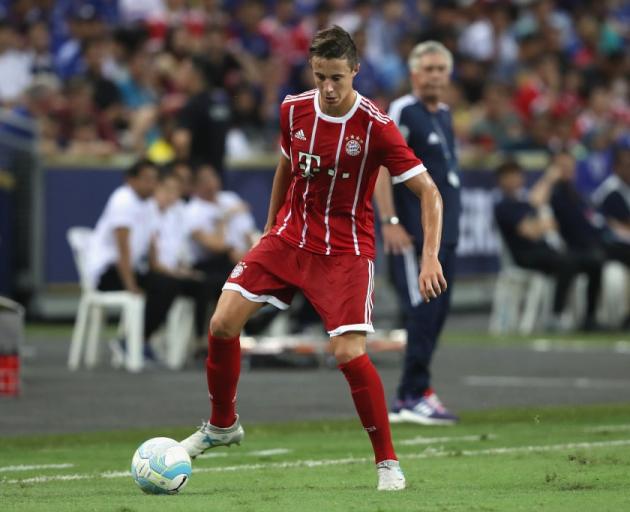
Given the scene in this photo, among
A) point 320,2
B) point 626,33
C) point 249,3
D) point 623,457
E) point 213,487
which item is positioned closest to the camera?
point 213,487

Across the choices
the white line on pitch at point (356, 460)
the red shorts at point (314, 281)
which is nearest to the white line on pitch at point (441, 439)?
the white line on pitch at point (356, 460)

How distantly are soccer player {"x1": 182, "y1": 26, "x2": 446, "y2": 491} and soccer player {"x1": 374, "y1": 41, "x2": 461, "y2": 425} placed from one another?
104 inches

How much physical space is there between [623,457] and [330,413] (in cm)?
329

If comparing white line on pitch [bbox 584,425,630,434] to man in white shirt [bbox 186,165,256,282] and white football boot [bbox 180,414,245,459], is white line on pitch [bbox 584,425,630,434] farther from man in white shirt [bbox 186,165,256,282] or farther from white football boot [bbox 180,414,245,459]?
man in white shirt [bbox 186,165,256,282]

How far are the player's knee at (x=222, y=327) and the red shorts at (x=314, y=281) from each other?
0.16 m

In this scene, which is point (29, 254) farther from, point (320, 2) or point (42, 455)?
point (42, 455)

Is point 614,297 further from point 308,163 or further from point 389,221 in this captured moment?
point 308,163

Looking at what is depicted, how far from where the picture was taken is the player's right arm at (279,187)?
8.12 meters

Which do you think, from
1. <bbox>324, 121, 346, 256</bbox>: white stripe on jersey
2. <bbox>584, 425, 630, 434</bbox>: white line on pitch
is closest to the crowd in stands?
<bbox>584, 425, 630, 434</bbox>: white line on pitch

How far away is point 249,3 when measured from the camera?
23.2m

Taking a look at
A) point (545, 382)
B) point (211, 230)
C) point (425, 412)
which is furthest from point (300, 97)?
point (211, 230)

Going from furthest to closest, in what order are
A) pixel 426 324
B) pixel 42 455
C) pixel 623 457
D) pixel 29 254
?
pixel 29 254 < pixel 426 324 < pixel 42 455 < pixel 623 457

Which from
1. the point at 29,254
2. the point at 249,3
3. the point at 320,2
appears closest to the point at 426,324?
the point at 29,254

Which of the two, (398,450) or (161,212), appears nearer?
(398,450)
